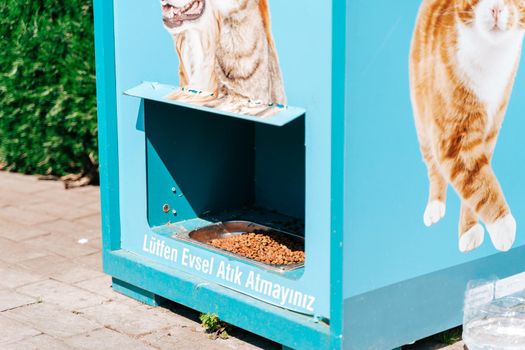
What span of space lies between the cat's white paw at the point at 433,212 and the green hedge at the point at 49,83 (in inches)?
143

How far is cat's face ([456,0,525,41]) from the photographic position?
12.9 ft

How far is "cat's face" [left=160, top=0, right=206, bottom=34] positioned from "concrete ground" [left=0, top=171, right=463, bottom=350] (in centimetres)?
138

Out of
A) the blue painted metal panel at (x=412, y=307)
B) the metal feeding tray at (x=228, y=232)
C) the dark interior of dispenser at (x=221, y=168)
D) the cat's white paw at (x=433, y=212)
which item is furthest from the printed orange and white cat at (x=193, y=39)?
the blue painted metal panel at (x=412, y=307)

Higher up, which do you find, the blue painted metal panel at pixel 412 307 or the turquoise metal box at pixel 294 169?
the turquoise metal box at pixel 294 169

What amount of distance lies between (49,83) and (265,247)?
3214 millimetres

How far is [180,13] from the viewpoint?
4.30 metres

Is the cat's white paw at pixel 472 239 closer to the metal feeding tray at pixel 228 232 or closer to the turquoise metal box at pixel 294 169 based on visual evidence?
the turquoise metal box at pixel 294 169

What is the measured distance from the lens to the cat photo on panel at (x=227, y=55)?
3.91 metres

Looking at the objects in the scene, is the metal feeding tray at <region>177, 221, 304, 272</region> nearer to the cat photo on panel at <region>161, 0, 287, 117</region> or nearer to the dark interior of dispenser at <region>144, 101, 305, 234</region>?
the dark interior of dispenser at <region>144, 101, 305, 234</region>

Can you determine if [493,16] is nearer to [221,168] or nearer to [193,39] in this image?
[193,39]

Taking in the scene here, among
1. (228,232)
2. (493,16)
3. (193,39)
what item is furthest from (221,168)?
(493,16)

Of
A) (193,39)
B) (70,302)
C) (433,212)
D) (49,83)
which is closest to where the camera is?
(433,212)

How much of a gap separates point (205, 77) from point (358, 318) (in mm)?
1242

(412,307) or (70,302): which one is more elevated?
(412,307)
